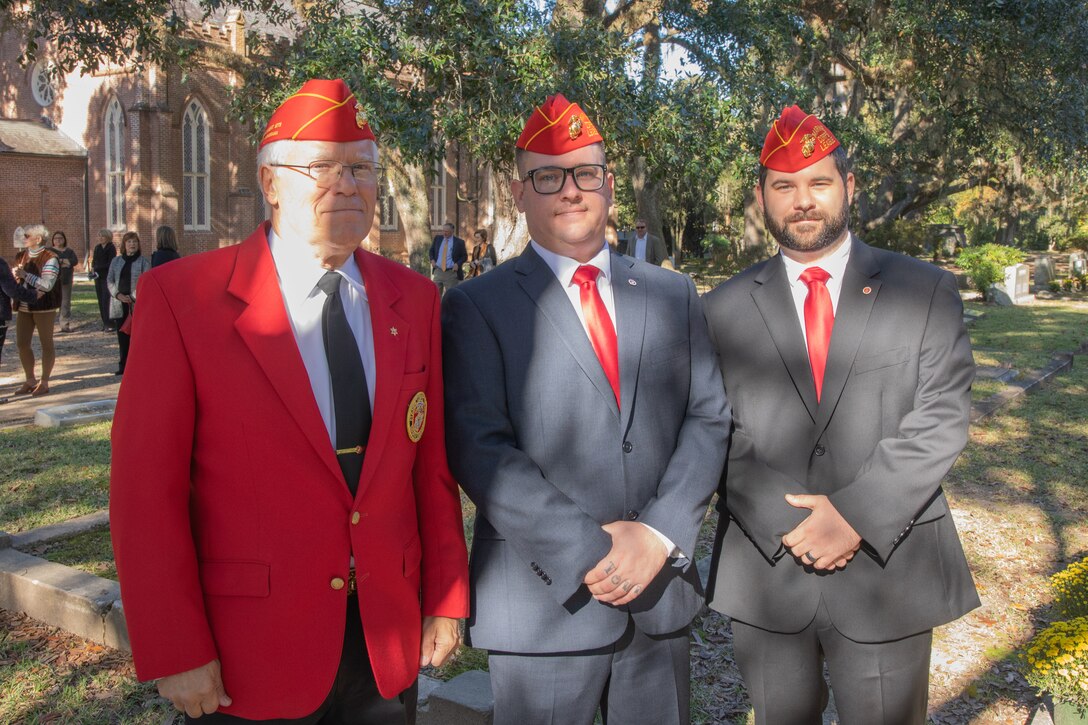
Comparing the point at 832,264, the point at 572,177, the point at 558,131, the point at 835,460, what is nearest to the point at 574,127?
the point at 558,131

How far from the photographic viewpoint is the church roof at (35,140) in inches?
1241

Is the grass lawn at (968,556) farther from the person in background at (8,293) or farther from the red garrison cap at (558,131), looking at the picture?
the red garrison cap at (558,131)

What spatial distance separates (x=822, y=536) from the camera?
105 inches

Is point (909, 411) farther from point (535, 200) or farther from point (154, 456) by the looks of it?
Answer: point (154, 456)

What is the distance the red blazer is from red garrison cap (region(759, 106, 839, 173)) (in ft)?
4.20

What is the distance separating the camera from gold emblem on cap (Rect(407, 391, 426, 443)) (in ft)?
8.11

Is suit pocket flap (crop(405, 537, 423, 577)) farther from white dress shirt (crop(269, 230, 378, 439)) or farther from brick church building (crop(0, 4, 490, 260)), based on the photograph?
brick church building (crop(0, 4, 490, 260))

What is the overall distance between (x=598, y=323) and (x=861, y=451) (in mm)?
861

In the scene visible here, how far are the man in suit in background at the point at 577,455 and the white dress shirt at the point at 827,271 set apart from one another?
37 cm

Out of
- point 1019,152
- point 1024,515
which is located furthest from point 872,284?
point 1019,152

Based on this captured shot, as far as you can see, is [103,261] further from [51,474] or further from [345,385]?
[345,385]

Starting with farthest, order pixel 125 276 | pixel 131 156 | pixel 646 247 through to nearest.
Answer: pixel 131 156, pixel 646 247, pixel 125 276

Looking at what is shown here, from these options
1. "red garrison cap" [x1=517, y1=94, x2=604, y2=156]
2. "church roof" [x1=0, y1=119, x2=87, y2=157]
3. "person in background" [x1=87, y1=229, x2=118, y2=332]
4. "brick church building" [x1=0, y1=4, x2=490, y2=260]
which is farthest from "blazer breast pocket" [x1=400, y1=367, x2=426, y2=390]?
"church roof" [x1=0, y1=119, x2=87, y2=157]

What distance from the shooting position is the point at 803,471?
2.79 metres
